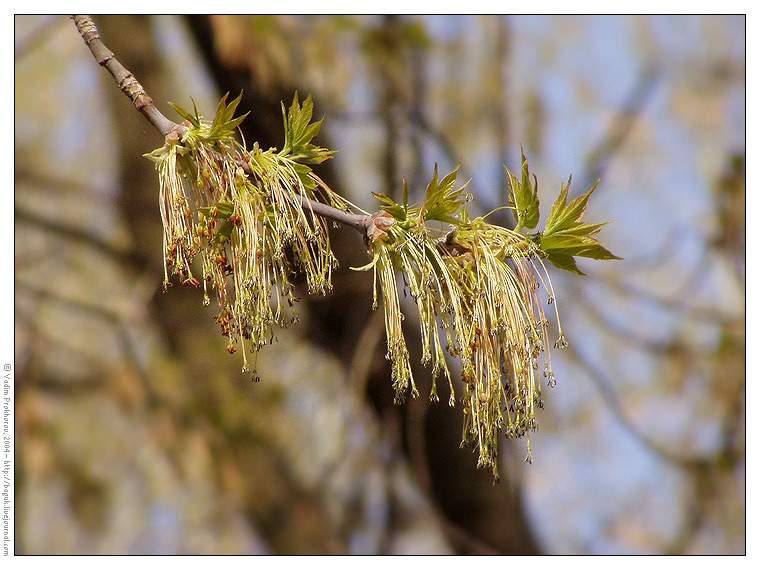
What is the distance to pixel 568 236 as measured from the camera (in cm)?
53

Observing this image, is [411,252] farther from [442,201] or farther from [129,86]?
[129,86]

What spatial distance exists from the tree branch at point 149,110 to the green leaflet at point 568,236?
0.55 feet

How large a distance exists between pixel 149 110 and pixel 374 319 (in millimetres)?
723

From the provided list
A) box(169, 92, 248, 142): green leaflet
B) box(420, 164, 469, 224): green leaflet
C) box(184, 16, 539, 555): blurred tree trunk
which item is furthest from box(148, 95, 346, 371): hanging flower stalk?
box(184, 16, 539, 555): blurred tree trunk

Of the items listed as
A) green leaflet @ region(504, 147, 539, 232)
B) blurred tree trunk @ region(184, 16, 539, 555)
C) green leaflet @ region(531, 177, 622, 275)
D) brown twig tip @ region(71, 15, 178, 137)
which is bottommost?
blurred tree trunk @ region(184, 16, 539, 555)

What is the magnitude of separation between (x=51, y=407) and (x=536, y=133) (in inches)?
44.9

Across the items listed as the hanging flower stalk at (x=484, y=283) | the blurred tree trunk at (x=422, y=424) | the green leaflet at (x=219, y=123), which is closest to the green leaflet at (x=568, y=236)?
the hanging flower stalk at (x=484, y=283)

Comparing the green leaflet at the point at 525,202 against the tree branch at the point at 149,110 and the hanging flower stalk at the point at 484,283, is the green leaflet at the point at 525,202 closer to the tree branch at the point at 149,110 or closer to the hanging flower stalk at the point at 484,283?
the hanging flower stalk at the point at 484,283

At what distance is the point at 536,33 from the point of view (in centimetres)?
128

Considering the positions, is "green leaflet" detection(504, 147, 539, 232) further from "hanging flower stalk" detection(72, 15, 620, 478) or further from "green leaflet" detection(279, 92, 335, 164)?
A: "green leaflet" detection(279, 92, 335, 164)

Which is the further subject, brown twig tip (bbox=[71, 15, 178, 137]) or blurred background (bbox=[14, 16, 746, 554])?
blurred background (bbox=[14, 16, 746, 554])

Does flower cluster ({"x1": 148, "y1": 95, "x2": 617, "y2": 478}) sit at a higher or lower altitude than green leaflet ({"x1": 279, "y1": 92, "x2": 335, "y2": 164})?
lower

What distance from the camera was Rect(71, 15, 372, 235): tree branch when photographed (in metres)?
0.57

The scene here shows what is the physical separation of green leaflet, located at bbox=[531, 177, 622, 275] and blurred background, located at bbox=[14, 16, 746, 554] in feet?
2.15
